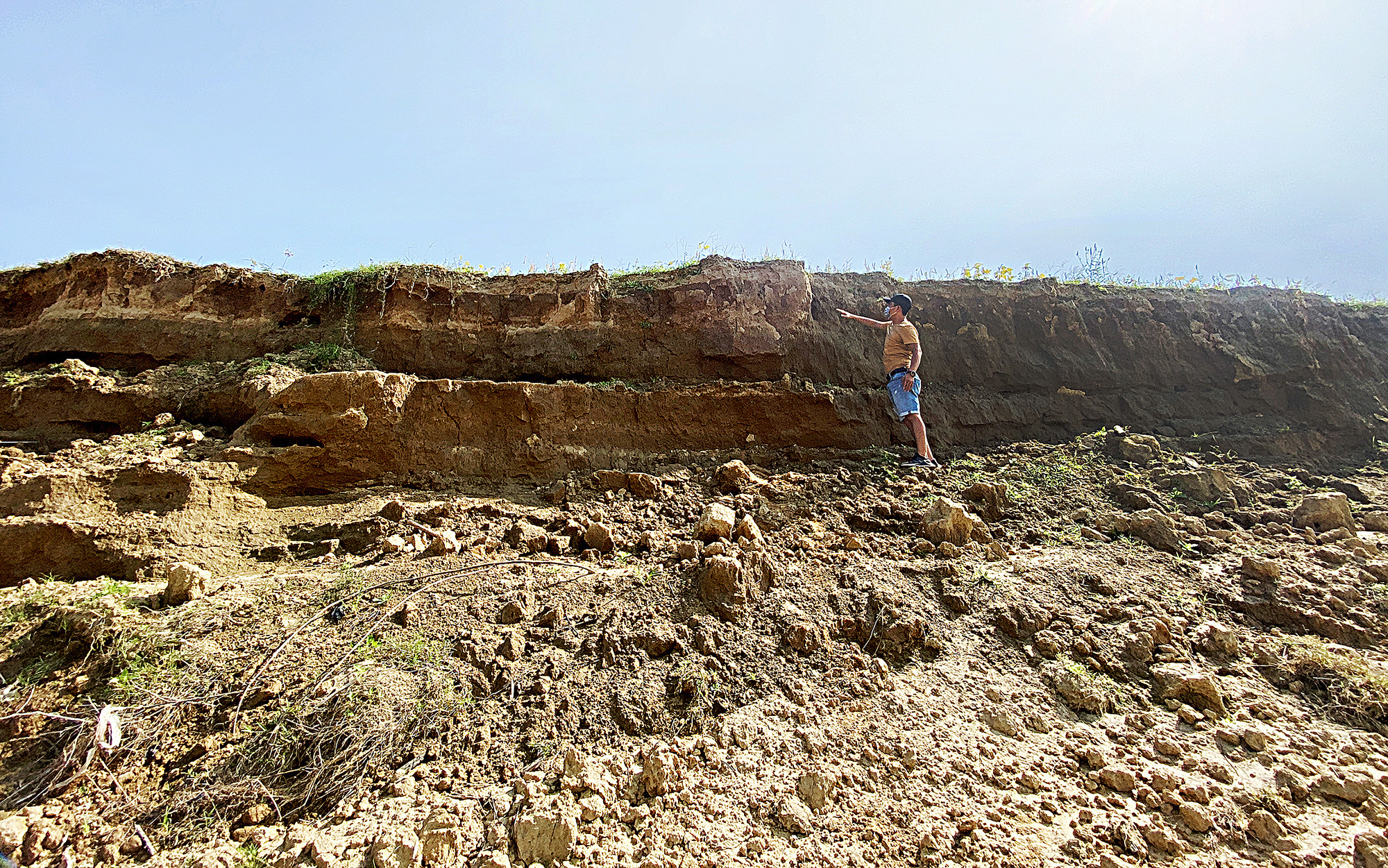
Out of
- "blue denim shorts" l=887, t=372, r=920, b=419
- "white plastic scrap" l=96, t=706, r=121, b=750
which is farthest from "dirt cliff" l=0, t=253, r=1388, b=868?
"blue denim shorts" l=887, t=372, r=920, b=419

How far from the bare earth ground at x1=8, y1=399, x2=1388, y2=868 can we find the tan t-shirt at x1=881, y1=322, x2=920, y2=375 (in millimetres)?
1807

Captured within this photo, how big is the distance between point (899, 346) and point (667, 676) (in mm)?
4709

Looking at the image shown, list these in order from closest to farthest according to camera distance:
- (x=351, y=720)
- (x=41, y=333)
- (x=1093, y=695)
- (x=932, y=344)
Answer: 1. (x=351, y=720)
2. (x=1093, y=695)
3. (x=41, y=333)
4. (x=932, y=344)

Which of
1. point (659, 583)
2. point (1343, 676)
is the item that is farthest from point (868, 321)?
point (1343, 676)

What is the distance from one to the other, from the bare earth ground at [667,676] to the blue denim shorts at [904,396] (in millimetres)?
1254

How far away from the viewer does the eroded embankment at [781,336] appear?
6.32 m

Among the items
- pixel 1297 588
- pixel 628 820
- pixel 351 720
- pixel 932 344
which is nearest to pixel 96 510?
pixel 351 720

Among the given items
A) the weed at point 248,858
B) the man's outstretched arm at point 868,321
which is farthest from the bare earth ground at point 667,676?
the man's outstretched arm at point 868,321

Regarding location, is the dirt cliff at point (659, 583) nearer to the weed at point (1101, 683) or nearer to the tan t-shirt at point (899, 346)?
the weed at point (1101, 683)

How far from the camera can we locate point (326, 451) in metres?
5.16

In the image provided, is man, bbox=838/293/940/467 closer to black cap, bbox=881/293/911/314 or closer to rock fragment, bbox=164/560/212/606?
black cap, bbox=881/293/911/314

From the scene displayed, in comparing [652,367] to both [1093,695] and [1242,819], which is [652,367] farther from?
[1242,819]

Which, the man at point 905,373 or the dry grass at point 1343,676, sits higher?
the man at point 905,373

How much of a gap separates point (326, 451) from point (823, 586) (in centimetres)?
440
